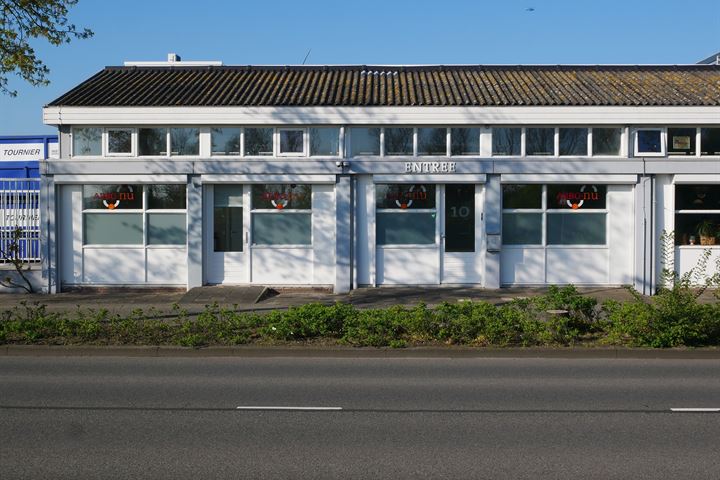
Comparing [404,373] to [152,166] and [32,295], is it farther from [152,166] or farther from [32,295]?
[32,295]

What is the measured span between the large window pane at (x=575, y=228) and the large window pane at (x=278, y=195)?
6106 mm

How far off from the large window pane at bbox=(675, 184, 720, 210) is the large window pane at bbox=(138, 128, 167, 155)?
12.9 m

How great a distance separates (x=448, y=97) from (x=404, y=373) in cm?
1056

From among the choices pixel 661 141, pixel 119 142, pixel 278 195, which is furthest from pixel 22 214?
pixel 661 141

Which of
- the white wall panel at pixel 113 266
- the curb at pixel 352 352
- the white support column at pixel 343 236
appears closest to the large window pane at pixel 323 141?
the white support column at pixel 343 236

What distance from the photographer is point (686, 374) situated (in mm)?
10516

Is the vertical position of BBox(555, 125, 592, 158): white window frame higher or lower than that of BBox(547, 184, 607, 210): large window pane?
higher

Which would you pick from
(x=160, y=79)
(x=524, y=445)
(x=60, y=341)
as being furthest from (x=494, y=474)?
(x=160, y=79)

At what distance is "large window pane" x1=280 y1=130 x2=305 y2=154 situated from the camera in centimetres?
1944

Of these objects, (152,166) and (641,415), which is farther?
(152,166)

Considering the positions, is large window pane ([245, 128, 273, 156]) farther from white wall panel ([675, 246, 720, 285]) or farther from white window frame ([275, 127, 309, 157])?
white wall panel ([675, 246, 720, 285])

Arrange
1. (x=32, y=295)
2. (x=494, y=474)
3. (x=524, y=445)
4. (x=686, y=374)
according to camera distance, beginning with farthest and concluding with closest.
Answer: (x=32, y=295), (x=686, y=374), (x=524, y=445), (x=494, y=474)

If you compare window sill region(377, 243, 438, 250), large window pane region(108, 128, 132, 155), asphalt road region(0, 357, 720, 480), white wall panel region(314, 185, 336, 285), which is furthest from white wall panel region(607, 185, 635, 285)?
large window pane region(108, 128, 132, 155)

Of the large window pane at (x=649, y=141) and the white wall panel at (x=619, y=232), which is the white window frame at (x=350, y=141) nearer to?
the white wall panel at (x=619, y=232)
